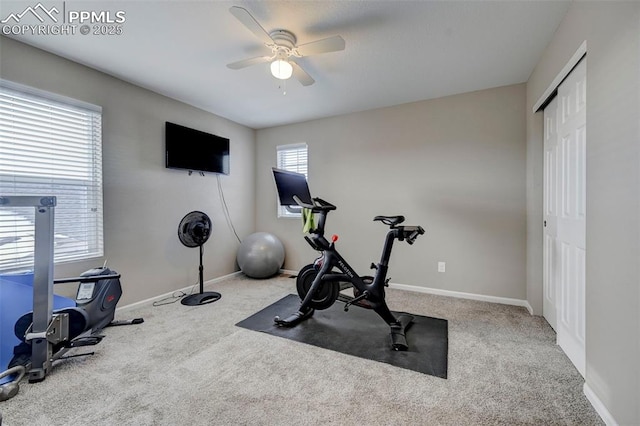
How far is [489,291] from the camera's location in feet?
10.3

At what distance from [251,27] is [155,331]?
105 inches

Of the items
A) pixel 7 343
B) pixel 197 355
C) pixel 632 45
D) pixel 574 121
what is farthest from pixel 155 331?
pixel 574 121

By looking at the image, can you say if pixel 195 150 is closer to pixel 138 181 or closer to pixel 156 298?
pixel 138 181

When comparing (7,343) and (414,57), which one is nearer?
(7,343)

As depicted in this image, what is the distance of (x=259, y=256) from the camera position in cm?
399

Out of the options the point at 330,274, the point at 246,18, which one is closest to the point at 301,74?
the point at 246,18

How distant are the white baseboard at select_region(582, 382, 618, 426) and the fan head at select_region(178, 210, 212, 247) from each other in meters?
3.67

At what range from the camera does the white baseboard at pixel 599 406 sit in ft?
4.25

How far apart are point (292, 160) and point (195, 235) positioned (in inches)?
78.6

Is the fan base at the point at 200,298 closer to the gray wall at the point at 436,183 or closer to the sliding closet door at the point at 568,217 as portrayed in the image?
the gray wall at the point at 436,183

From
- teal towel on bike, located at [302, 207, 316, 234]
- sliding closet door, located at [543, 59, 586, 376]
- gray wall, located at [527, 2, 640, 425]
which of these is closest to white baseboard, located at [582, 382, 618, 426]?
gray wall, located at [527, 2, 640, 425]

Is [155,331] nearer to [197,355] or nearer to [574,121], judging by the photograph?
[197,355]

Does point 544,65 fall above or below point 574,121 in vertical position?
above

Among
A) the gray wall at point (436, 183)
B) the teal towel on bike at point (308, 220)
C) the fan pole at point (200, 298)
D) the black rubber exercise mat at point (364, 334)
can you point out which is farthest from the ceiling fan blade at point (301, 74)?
the fan pole at point (200, 298)
